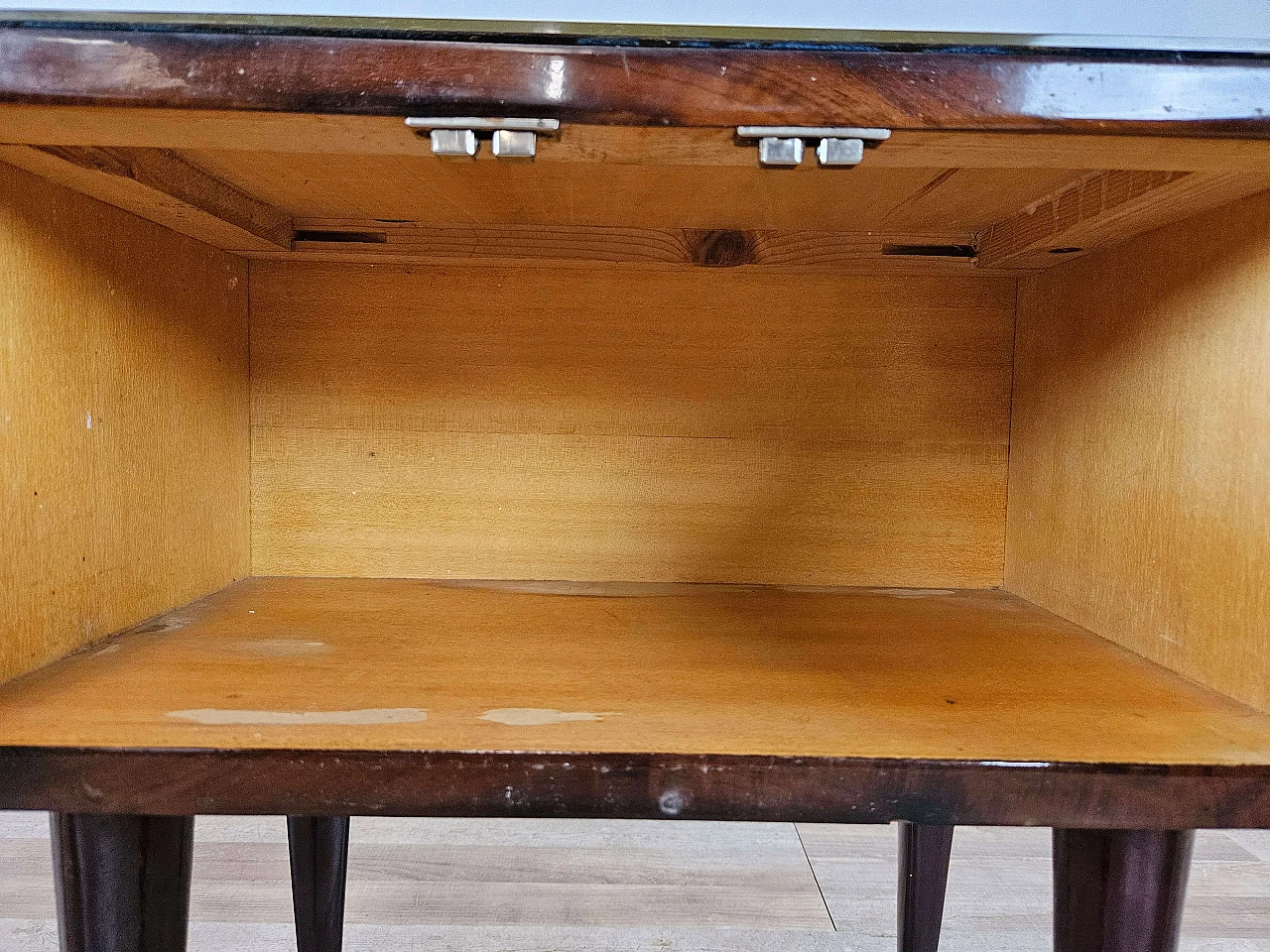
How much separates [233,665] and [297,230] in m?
0.35

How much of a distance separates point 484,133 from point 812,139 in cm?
13

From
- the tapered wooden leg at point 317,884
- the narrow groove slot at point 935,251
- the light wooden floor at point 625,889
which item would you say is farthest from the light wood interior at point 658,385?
the light wooden floor at point 625,889

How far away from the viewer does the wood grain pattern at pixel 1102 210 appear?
43 centimetres

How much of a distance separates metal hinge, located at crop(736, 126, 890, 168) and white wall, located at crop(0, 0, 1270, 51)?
0.15 ft

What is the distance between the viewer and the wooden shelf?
358mm

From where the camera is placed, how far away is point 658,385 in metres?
0.73

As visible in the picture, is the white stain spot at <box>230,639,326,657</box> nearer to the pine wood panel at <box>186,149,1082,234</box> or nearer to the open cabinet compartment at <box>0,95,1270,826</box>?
the open cabinet compartment at <box>0,95,1270,826</box>

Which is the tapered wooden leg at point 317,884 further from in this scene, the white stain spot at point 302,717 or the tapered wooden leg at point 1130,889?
the tapered wooden leg at point 1130,889

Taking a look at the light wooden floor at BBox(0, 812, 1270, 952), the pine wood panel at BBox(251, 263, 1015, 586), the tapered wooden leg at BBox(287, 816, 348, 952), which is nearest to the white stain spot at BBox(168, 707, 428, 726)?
the pine wood panel at BBox(251, 263, 1015, 586)

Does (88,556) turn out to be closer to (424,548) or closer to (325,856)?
(424,548)

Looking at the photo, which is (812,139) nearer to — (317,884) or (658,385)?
(658,385)

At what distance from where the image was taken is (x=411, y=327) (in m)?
0.73

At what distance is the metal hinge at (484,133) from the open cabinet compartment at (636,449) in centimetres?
3

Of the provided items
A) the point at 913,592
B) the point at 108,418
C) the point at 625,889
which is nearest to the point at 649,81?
the point at 108,418
